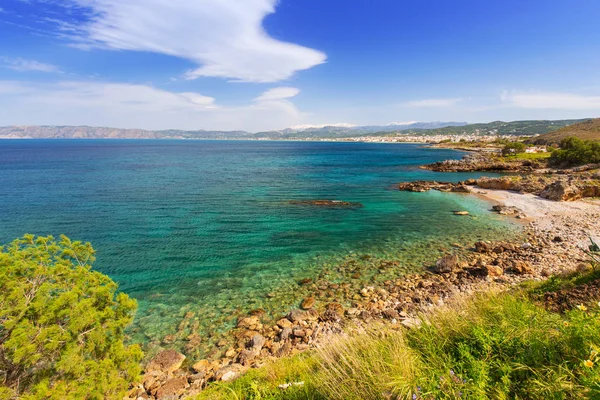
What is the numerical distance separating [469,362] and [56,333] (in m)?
8.36

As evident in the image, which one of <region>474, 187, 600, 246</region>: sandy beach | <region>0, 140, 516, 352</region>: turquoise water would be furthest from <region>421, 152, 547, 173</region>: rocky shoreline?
<region>0, 140, 516, 352</region>: turquoise water

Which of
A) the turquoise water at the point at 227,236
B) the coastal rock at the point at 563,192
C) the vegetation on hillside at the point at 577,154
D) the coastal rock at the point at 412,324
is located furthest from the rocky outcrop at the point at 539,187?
the coastal rock at the point at 412,324

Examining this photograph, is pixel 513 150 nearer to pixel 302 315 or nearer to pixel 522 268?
pixel 522 268

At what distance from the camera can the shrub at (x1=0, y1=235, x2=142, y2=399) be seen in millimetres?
5562

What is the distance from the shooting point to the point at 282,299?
1480 centimetres

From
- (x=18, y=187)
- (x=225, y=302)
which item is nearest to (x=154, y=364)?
(x=225, y=302)

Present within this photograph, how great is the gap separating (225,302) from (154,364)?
14.7 feet

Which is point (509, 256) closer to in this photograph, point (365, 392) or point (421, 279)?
point (421, 279)

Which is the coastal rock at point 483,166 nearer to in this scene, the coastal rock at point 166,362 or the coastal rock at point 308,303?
the coastal rock at point 308,303

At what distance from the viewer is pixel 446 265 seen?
56.4ft

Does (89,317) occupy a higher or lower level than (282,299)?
higher

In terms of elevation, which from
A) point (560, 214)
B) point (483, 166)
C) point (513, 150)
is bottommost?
point (560, 214)

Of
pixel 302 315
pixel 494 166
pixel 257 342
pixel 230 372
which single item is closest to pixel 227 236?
pixel 302 315

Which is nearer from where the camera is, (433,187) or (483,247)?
(483,247)
